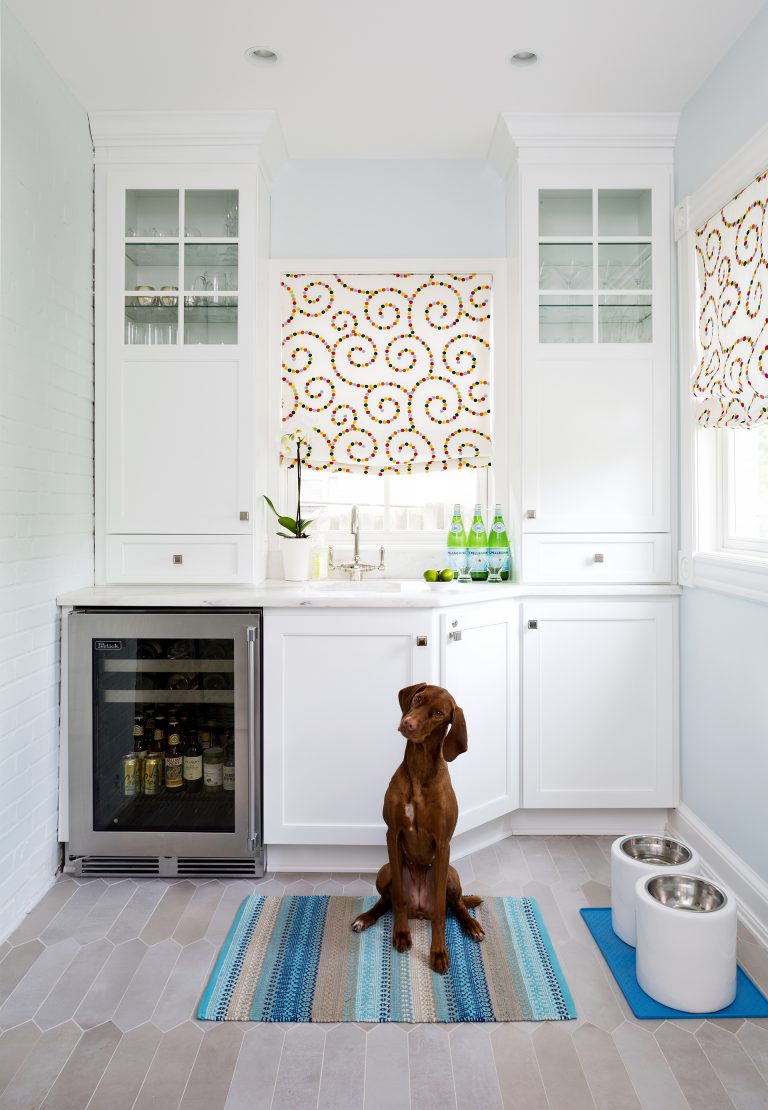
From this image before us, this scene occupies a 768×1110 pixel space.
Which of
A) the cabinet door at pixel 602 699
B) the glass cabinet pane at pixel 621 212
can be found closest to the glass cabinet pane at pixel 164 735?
the cabinet door at pixel 602 699

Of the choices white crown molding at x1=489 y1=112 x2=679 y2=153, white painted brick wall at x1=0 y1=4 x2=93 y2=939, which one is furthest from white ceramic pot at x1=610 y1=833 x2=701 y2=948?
white crown molding at x1=489 y1=112 x2=679 y2=153

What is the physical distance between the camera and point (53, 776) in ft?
8.10

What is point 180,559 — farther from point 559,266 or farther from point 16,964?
point 559,266

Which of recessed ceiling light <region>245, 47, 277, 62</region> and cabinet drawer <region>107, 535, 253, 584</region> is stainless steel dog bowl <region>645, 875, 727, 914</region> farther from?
recessed ceiling light <region>245, 47, 277, 62</region>

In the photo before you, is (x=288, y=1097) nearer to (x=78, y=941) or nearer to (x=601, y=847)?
(x=78, y=941)

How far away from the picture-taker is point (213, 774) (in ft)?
8.23

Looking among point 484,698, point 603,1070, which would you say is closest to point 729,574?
point 484,698

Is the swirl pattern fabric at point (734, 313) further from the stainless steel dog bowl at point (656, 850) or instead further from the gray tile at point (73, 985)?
the gray tile at point (73, 985)

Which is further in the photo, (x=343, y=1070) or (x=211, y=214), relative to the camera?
(x=211, y=214)

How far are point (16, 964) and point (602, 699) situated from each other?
2036mm

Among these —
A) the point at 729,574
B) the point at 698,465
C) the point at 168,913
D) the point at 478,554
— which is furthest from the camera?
the point at 478,554

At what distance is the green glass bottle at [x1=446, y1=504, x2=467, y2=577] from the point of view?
302cm

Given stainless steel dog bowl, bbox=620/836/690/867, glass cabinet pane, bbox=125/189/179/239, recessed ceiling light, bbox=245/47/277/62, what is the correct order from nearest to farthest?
stainless steel dog bowl, bbox=620/836/690/867 → recessed ceiling light, bbox=245/47/277/62 → glass cabinet pane, bbox=125/189/179/239

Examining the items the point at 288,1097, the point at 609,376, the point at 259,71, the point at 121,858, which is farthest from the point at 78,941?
the point at 259,71
